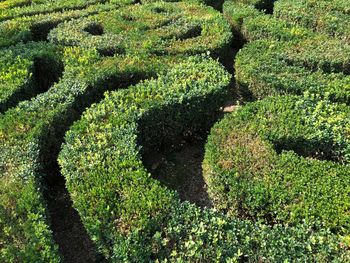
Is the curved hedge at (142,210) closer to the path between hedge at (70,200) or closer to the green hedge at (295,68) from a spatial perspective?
the path between hedge at (70,200)

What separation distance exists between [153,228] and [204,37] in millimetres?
7663

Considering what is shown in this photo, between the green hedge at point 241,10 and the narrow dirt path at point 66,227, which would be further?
the green hedge at point 241,10

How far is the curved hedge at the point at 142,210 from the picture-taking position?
646cm

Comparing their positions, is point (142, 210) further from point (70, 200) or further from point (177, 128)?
point (177, 128)

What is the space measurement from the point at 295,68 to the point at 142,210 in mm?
6184

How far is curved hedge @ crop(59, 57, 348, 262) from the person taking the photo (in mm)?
6457

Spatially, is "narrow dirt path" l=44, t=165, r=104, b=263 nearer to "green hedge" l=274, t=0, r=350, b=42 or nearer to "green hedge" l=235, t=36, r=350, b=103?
"green hedge" l=235, t=36, r=350, b=103

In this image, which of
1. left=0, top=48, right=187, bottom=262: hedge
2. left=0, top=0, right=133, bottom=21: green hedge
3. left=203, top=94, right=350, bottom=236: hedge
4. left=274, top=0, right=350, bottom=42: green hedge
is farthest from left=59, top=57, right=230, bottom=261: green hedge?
left=0, top=0, right=133, bottom=21: green hedge

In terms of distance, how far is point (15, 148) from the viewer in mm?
8398

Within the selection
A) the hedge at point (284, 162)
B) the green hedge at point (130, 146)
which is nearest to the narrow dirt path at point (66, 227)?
the green hedge at point (130, 146)

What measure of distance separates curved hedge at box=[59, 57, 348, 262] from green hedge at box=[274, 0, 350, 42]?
588cm

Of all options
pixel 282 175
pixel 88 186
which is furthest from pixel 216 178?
pixel 88 186

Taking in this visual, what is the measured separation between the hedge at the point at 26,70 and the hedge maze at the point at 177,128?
0.14ft

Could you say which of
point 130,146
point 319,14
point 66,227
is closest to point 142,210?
point 130,146
